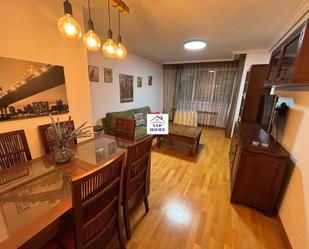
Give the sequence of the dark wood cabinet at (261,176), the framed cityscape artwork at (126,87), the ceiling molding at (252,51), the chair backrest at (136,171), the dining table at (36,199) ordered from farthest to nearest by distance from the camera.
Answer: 1. the framed cityscape artwork at (126,87)
2. the ceiling molding at (252,51)
3. the dark wood cabinet at (261,176)
4. the chair backrest at (136,171)
5. the dining table at (36,199)

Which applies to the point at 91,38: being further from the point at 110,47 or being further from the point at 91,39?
the point at 110,47

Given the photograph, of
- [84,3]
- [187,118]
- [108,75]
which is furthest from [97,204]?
[187,118]

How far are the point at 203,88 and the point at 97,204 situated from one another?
5.42 meters

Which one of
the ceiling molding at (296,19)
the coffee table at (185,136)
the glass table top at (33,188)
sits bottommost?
Answer: the coffee table at (185,136)

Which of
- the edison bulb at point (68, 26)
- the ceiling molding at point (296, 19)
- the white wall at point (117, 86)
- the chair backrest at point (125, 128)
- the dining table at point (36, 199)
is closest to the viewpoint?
the dining table at point (36, 199)

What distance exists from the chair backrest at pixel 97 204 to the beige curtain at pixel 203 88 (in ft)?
16.9

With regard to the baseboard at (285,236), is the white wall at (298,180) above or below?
above

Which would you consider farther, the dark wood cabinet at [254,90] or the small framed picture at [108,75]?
the small framed picture at [108,75]

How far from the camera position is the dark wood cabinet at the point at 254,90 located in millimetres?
2711

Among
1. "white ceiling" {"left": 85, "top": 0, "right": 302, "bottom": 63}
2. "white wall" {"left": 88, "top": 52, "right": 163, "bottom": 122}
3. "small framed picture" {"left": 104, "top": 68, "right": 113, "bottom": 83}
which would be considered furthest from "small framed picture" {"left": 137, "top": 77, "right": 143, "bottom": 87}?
"white ceiling" {"left": 85, "top": 0, "right": 302, "bottom": 63}

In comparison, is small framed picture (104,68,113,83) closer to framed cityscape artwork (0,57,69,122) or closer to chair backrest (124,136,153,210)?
framed cityscape artwork (0,57,69,122)

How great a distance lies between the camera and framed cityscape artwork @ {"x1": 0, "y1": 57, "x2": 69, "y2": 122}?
1.38m

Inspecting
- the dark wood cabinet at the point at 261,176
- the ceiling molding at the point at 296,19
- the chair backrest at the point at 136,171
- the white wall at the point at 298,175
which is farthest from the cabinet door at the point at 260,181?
the ceiling molding at the point at 296,19

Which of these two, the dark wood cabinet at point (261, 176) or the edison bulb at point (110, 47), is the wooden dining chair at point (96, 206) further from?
the dark wood cabinet at point (261, 176)
